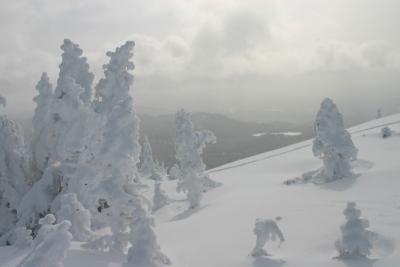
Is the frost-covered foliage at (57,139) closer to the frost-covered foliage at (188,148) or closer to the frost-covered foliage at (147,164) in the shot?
the frost-covered foliage at (188,148)

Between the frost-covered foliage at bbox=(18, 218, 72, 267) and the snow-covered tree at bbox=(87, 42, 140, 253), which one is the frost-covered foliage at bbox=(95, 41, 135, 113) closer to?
the snow-covered tree at bbox=(87, 42, 140, 253)

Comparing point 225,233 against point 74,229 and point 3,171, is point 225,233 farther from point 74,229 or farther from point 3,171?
point 3,171

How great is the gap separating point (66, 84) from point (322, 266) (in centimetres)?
1600

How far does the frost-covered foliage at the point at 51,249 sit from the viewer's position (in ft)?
34.5

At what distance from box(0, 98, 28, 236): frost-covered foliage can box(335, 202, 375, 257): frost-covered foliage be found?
18137 millimetres

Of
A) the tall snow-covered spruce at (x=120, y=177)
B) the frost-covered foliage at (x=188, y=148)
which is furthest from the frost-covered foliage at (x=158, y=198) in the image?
the tall snow-covered spruce at (x=120, y=177)

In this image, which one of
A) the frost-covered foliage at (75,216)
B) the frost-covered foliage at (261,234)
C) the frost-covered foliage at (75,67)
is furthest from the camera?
the frost-covered foliage at (75,67)

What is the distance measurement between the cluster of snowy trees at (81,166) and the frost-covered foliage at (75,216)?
0.14 feet

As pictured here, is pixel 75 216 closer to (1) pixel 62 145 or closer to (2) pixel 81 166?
(2) pixel 81 166

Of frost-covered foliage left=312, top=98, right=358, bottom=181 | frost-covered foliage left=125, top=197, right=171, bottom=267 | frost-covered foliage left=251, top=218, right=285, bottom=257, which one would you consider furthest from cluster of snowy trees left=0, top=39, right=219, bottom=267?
frost-covered foliage left=312, top=98, right=358, bottom=181

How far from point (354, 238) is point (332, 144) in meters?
20.8

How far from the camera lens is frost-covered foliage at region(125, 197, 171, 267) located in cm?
1627

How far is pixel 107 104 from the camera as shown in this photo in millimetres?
26266

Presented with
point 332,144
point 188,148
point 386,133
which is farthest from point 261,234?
point 386,133
